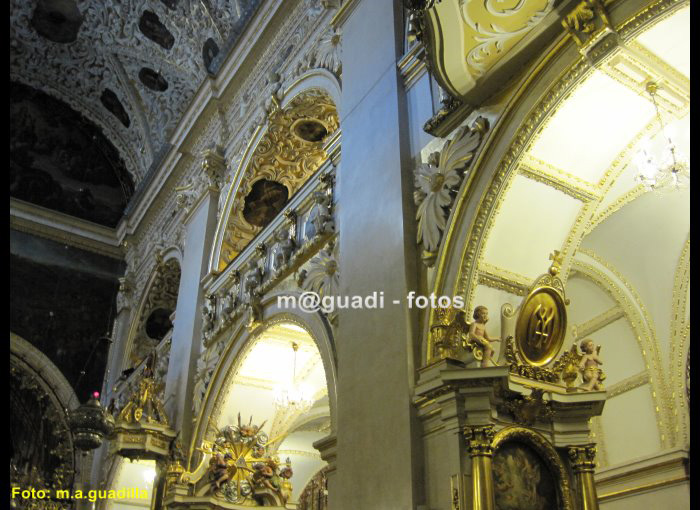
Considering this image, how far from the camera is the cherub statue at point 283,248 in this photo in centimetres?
762

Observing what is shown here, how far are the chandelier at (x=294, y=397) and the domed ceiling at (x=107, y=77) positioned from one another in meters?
4.97

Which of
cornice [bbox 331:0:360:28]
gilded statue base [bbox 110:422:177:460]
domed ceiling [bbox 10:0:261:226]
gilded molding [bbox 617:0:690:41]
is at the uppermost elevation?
domed ceiling [bbox 10:0:261:226]

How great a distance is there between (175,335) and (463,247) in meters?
6.42

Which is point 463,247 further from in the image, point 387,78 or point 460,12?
point 387,78

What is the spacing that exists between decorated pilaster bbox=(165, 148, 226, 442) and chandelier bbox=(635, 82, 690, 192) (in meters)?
6.24

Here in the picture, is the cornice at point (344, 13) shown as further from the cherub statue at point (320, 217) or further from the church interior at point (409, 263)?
the cherub statue at point (320, 217)

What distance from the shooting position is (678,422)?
6.70 meters

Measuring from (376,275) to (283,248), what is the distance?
227cm

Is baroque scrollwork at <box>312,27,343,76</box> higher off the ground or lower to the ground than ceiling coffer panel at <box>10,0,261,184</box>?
lower

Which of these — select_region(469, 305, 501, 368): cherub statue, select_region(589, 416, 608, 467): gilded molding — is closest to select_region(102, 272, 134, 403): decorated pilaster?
select_region(589, 416, 608, 467): gilded molding

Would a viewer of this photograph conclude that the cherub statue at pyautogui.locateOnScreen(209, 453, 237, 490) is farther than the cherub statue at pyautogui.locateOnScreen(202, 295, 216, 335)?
No

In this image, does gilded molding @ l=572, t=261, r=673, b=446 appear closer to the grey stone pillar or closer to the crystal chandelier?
the grey stone pillar

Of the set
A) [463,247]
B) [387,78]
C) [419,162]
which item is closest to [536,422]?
[463,247]

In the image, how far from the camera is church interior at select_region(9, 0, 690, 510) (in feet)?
15.2
